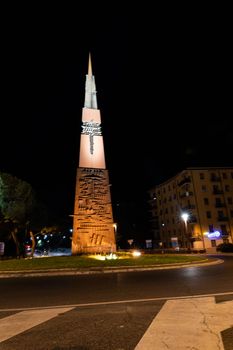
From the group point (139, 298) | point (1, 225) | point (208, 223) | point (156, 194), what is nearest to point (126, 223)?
point (156, 194)

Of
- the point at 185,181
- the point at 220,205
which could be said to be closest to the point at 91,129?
the point at 185,181

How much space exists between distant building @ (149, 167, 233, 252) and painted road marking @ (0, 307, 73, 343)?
43494mm

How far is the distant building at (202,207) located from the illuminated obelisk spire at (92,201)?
77.2 ft

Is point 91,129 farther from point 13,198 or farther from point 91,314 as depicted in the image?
point 91,314

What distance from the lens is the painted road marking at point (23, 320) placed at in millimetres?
4416

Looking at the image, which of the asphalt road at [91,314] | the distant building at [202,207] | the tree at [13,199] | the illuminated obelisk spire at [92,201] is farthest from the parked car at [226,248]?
the asphalt road at [91,314]

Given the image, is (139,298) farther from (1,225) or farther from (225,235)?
(225,235)

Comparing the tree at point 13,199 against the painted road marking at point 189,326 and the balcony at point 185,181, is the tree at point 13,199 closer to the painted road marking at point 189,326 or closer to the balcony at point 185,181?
the painted road marking at point 189,326

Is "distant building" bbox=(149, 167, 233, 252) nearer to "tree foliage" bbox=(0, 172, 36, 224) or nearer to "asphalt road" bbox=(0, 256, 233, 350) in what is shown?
"tree foliage" bbox=(0, 172, 36, 224)

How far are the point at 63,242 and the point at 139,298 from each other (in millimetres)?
→ 120124

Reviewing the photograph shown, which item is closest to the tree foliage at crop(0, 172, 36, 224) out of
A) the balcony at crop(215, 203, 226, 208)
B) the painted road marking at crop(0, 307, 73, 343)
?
the painted road marking at crop(0, 307, 73, 343)

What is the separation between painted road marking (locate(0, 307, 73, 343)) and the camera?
442 centimetres

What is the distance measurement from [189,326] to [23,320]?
10.7 ft

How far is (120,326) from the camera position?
446cm
